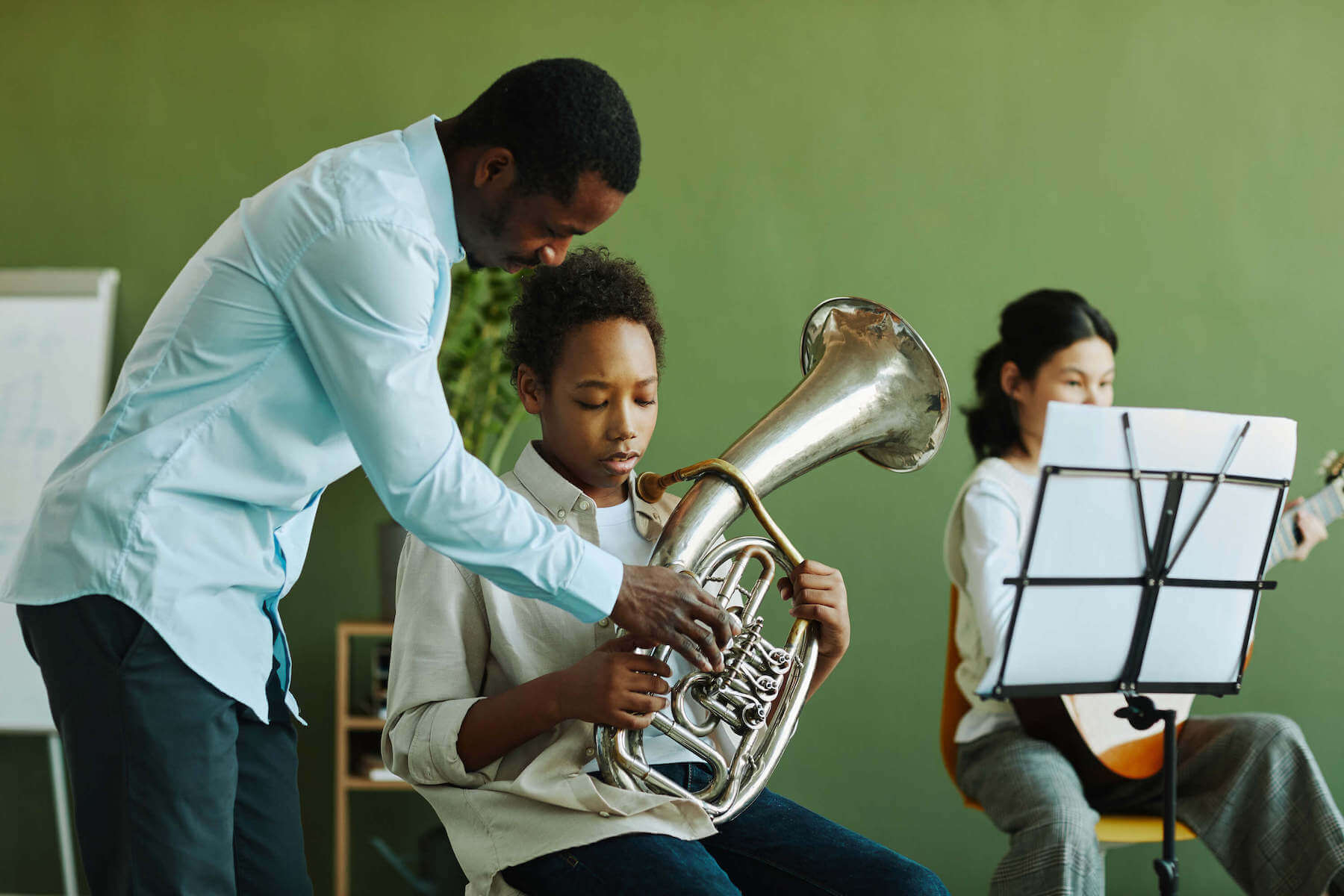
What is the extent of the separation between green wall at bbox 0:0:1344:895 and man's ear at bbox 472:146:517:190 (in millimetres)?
1723

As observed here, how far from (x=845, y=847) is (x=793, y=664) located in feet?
0.65

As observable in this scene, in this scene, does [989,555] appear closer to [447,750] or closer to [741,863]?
[741,863]

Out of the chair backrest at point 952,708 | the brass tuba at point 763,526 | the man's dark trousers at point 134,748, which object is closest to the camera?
the man's dark trousers at point 134,748

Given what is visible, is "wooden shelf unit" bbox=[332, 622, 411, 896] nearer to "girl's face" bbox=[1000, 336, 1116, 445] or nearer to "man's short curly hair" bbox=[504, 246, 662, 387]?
"man's short curly hair" bbox=[504, 246, 662, 387]

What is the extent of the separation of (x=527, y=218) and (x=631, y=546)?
1.41 feet

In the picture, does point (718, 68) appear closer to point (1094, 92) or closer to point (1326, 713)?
point (1094, 92)

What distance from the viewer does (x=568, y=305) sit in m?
1.34

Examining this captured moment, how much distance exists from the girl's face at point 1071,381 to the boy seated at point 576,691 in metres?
1.06

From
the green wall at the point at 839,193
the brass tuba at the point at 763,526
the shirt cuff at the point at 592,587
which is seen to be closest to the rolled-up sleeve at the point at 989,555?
the brass tuba at the point at 763,526

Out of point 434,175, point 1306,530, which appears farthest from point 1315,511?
point 434,175

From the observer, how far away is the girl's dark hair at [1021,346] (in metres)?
2.21

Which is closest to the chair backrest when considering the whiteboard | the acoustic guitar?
the acoustic guitar

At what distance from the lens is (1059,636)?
1.58 meters

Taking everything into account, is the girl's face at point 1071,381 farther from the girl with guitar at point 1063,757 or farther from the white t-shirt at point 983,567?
the white t-shirt at point 983,567
